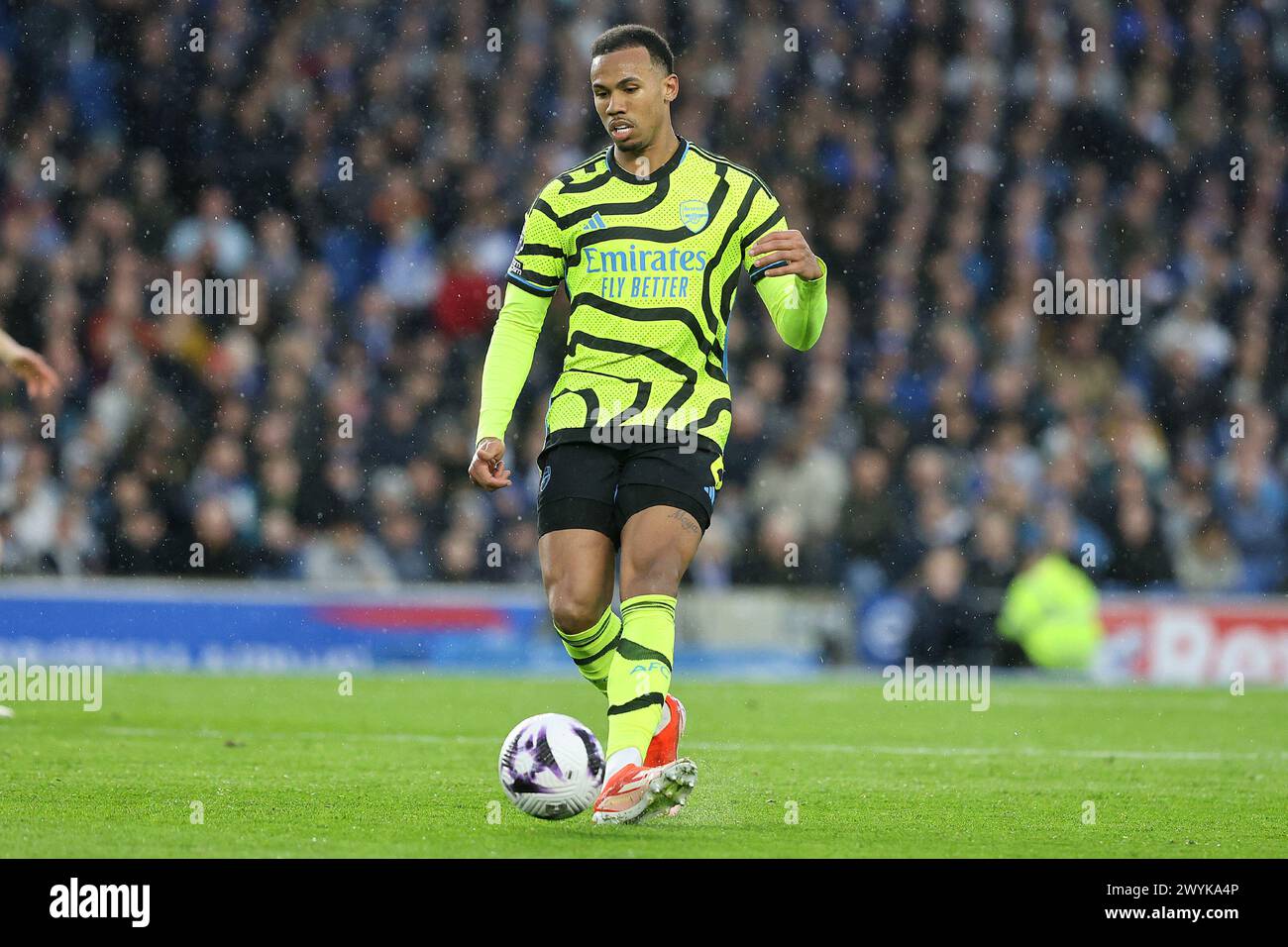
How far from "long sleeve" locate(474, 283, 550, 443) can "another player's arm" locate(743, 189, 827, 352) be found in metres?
0.73

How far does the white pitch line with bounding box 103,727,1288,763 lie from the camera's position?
8.38 meters

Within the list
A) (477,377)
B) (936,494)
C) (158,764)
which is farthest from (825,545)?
(158,764)

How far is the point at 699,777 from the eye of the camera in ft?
23.6

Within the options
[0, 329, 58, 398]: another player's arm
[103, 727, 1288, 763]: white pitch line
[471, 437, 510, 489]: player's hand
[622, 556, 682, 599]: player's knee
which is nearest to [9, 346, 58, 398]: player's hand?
[0, 329, 58, 398]: another player's arm

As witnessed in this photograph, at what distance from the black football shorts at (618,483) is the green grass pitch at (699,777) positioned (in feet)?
3.09

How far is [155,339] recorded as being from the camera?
1470 cm

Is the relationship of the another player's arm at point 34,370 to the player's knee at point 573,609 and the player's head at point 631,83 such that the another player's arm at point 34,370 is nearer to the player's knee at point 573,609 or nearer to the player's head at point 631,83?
the player's knee at point 573,609

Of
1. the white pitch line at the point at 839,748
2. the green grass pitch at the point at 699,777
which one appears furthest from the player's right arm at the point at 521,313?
the white pitch line at the point at 839,748

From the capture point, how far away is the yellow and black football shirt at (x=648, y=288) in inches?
234

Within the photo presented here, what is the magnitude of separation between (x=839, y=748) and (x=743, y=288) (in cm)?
794

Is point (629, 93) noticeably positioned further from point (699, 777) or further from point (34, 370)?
point (699, 777)

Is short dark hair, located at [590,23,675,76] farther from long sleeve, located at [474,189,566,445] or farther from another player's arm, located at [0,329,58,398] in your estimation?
another player's arm, located at [0,329,58,398]

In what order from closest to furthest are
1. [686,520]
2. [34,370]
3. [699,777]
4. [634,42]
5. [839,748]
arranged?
[686,520], [634,42], [34,370], [699,777], [839,748]

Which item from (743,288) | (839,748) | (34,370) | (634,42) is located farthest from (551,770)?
(743,288)
